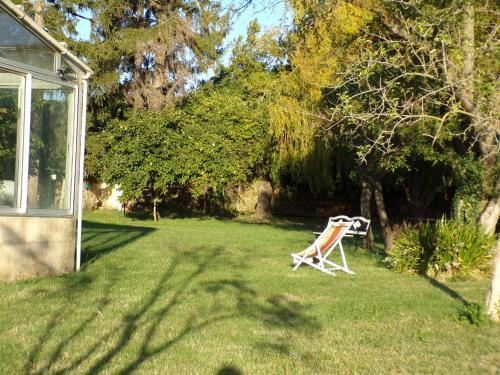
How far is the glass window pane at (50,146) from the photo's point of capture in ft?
33.1

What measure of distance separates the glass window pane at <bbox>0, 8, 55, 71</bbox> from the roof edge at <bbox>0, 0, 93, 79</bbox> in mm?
82

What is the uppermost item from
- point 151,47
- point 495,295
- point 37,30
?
point 151,47

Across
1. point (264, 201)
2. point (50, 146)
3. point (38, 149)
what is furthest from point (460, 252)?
point (264, 201)

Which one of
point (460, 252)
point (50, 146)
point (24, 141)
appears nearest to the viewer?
point (24, 141)

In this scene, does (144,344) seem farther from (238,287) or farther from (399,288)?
(399,288)

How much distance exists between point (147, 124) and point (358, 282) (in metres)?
20.6

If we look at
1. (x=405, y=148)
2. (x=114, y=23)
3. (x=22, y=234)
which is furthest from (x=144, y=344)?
(x=114, y=23)

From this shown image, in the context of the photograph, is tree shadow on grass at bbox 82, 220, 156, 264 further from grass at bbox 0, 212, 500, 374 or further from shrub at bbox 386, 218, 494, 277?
shrub at bbox 386, 218, 494, 277

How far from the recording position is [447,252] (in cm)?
1170

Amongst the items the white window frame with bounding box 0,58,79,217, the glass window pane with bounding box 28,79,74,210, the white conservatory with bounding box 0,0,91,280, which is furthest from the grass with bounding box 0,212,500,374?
the glass window pane with bounding box 28,79,74,210

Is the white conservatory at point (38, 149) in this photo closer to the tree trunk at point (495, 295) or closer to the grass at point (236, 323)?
the grass at point (236, 323)

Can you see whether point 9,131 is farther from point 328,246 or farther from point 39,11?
point 39,11

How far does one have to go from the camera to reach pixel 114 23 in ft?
113

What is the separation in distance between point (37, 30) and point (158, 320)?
218 inches
